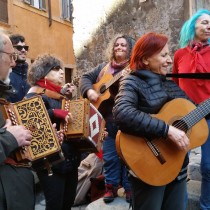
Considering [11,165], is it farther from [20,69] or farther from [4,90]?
[20,69]

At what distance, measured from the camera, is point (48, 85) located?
301cm

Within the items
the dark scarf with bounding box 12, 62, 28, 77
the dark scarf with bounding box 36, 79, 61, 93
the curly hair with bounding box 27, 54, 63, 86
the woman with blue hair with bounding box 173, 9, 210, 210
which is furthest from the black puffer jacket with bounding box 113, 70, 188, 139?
the dark scarf with bounding box 12, 62, 28, 77

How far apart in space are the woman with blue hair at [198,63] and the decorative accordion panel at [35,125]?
1445 mm

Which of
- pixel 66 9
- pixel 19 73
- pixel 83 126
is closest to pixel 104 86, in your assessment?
pixel 83 126

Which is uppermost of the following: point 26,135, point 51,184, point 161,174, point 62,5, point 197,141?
point 62,5

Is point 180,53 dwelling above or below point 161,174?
above

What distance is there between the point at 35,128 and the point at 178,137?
0.85m

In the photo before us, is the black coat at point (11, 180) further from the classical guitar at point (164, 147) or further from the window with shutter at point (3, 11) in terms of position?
the window with shutter at point (3, 11)

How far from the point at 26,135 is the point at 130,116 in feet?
2.02

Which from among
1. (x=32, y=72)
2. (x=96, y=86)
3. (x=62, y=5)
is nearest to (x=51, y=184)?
(x=32, y=72)

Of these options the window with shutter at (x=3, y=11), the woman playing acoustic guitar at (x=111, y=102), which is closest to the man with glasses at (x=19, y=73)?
the woman playing acoustic guitar at (x=111, y=102)

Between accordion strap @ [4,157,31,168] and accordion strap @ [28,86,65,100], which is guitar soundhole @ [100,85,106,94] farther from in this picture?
accordion strap @ [4,157,31,168]

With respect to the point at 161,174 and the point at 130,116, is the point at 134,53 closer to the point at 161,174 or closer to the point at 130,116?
the point at 130,116

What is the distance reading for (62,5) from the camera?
17.3 metres
